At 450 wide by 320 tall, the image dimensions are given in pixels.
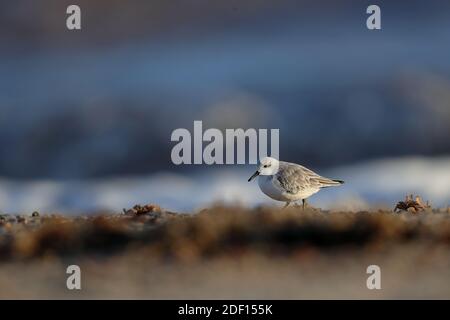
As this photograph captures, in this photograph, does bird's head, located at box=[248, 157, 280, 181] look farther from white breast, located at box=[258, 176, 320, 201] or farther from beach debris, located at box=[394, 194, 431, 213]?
beach debris, located at box=[394, 194, 431, 213]

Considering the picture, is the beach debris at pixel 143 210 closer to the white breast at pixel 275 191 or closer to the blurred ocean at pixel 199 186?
the white breast at pixel 275 191

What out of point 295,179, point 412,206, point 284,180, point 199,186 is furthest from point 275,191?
point 199,186

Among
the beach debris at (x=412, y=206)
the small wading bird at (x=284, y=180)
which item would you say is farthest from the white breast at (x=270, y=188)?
the beach debris at (x=412, y=206)

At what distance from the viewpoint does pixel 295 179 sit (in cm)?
1351

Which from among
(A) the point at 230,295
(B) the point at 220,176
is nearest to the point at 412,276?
(A) the point at 230,295

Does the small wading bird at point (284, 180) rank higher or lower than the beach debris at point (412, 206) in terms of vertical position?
higher

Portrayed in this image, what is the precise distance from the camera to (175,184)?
2958 cm

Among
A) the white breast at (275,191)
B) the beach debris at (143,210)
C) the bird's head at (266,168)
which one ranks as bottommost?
the beach debris at (143,210)

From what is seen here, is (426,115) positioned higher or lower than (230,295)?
higher

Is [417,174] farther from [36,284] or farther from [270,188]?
[36,284]

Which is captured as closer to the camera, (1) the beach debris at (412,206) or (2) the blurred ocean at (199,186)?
(1) the beach debris at (412,206)

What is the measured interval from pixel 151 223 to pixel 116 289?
196cm

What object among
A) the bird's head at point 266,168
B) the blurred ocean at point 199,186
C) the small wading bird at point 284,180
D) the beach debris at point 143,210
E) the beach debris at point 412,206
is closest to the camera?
the beach debris at point 143,210

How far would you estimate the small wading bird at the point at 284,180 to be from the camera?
13414mm
